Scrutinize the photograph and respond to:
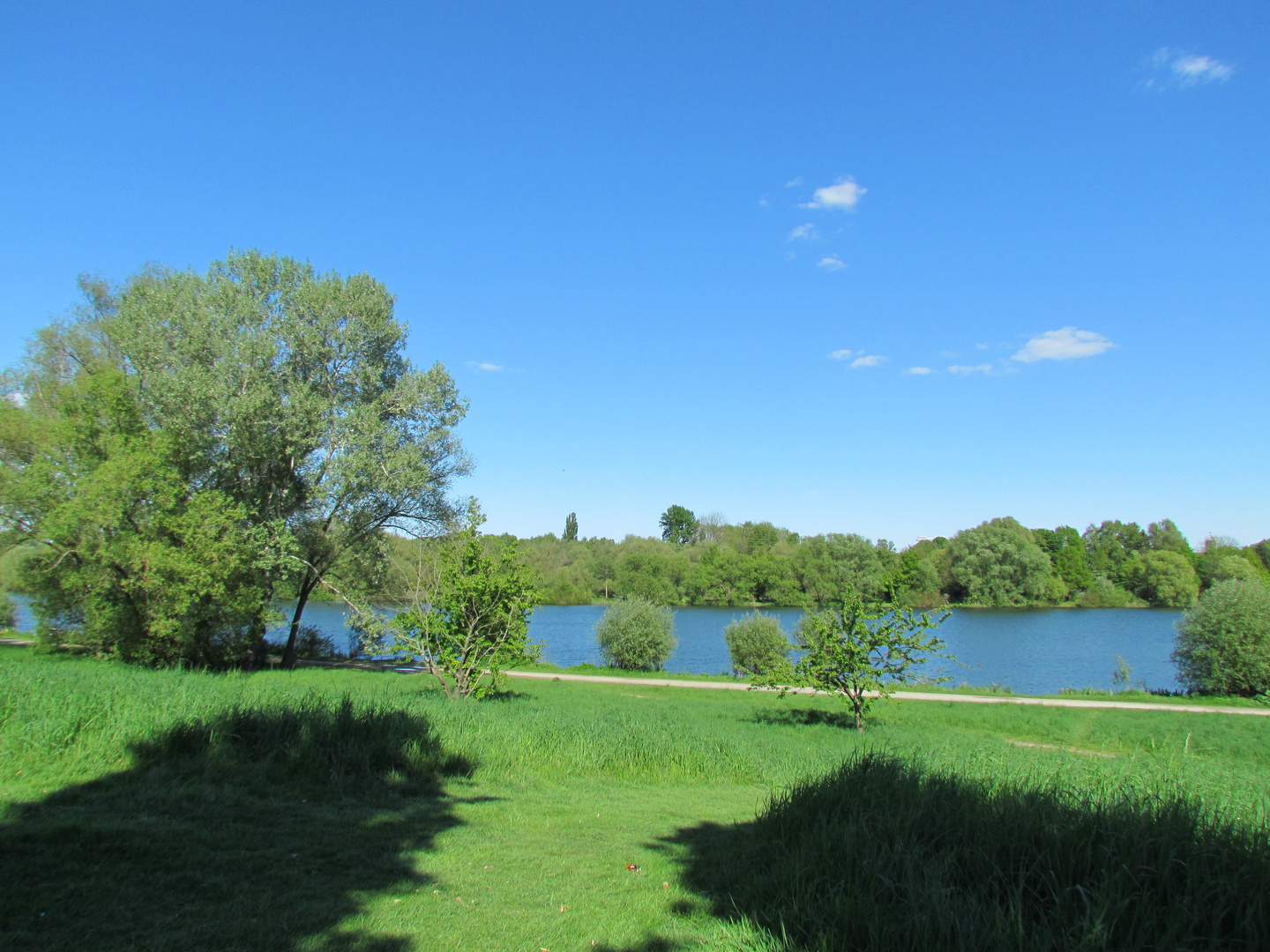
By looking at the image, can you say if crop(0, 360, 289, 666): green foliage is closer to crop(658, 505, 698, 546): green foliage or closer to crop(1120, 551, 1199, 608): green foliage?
crop(1120, 551, 1199, 608): green foliage

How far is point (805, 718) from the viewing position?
22938 mm

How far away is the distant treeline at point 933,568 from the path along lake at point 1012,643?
4.32m

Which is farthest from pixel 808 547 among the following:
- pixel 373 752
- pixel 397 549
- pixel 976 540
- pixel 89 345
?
pixel 373 752

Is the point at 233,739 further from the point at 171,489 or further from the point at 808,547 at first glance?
the point at 808,547

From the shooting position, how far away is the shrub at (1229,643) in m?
Answer: 33.6

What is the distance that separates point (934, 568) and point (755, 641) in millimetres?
55328

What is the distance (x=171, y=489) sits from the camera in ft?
74.3

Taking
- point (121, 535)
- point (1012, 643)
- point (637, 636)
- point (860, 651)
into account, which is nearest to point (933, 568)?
point (1012, 643)

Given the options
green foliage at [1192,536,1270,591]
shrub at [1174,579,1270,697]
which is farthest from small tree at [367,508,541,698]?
green foliage at [1192,536,1270,591]

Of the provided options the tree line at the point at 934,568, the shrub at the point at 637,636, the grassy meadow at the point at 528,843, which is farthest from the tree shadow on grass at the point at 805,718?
the tree line at the point at 934,568

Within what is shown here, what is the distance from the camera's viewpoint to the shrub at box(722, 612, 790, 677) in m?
39.0

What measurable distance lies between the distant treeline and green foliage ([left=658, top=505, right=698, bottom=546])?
31.5 m

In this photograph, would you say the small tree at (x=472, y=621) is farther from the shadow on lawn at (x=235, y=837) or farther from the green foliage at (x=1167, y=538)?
the green foliage at (x=1167, y=538)

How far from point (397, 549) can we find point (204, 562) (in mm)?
9603
